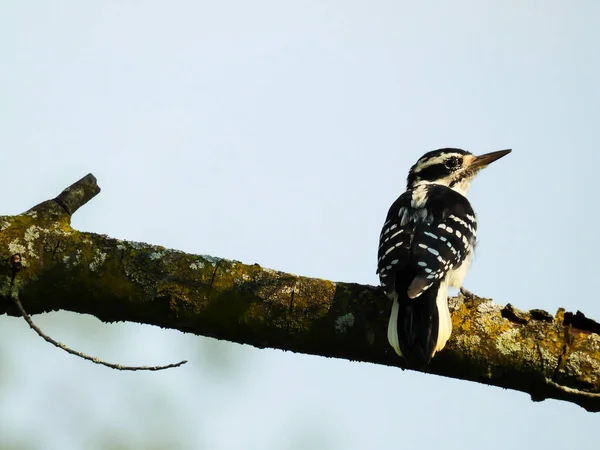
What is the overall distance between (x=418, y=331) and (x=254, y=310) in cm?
77

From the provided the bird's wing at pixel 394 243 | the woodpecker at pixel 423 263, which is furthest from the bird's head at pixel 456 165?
the bird's wing at pixel 394 243

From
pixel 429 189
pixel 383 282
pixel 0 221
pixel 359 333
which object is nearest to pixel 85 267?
pixel 0 221

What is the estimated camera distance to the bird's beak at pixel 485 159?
7258 millimetres

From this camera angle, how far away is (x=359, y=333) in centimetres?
368

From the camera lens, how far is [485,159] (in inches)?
285

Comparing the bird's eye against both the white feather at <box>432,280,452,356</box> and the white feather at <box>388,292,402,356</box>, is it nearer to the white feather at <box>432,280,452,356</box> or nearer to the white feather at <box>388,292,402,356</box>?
the white feather at <box>432,280,452,356</box>

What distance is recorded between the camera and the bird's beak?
23.8 feet

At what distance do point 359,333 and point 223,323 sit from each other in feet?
2.16

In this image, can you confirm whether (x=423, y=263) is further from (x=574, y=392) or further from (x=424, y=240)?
(x=574, y=392)

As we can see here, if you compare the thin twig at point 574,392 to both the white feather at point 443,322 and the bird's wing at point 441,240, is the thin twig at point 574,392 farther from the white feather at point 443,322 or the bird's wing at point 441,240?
the bird's wing at point 441,240

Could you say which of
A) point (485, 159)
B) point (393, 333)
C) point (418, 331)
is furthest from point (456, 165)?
point (418, 331)

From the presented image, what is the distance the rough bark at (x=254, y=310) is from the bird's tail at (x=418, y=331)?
2.5 inches

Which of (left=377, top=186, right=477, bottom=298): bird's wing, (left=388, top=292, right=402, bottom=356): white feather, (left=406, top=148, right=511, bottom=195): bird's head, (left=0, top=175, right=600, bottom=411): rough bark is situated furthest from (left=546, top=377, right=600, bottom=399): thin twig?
(left=406, top=148, right=511, bottom=195): bird's head

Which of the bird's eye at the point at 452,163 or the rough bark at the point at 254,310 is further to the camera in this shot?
the bird's eye at the point at 452,163
